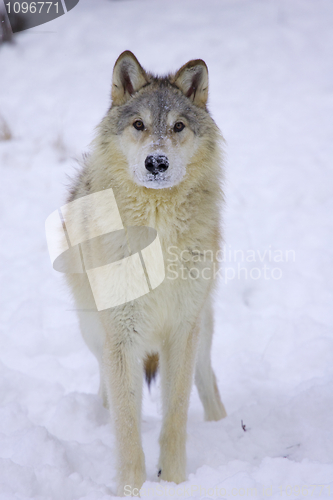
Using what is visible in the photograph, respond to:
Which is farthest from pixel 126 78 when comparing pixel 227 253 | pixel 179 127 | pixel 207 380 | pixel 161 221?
pixel 227 253

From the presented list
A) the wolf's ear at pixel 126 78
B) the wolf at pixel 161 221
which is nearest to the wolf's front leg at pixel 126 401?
the wolf at pixel 161 221

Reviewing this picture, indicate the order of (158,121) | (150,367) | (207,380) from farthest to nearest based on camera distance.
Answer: (207,380), (150,367), (158,121)

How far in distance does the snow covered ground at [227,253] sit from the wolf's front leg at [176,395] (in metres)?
0.16

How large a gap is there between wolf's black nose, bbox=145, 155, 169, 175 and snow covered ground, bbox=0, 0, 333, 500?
1723 mm

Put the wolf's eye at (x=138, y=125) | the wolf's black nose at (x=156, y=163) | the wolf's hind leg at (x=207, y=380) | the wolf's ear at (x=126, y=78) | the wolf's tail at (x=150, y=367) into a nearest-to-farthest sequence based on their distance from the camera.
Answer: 1. the wolf's black nose at (x=156, y=163)
2. the wolf's eye at (x=138, y=125)
3. the wolf's ear at (x=126, y=78)
4. the wolf's tail at (x=150, y=367)
5. the wolf's hind leg at (x=207, y=380)

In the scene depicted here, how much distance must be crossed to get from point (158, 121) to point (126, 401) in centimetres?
179

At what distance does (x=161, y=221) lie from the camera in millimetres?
2709

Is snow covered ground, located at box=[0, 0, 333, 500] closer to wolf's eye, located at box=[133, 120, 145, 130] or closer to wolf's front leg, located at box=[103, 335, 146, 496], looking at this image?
wolf's front leg, located at box=[103, 335, 146, 496]

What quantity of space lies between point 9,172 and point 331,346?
16.2ft

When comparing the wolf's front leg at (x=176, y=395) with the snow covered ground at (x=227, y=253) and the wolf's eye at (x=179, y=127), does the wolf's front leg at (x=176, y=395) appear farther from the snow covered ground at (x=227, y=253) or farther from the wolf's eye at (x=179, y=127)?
the wolf's eye at (x=179, y=127)

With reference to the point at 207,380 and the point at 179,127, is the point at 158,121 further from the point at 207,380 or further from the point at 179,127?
the point at 207,380

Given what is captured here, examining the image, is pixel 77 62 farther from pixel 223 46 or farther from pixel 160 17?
pixel 223 46

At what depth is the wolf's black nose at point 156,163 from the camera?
2477 mm

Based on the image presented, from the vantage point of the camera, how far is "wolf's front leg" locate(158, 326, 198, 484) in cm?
264
